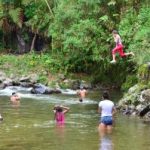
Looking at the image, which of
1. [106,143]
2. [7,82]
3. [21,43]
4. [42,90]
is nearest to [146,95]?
[106,143]

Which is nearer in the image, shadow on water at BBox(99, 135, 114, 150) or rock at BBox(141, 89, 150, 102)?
shadow on water at BBox(99, 135, 114, 150)

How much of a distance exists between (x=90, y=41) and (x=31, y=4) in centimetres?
1331

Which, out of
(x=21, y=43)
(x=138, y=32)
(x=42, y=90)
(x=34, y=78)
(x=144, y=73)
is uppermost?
(x=21, y=43)

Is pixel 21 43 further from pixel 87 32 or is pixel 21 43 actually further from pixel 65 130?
pixel 65 130

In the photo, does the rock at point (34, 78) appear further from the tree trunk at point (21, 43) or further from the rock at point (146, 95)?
the rock at point (146, 95)

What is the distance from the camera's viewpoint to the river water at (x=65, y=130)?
16031 mm

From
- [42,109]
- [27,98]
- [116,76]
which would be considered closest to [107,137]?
[42,109]

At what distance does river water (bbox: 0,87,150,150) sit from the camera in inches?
631

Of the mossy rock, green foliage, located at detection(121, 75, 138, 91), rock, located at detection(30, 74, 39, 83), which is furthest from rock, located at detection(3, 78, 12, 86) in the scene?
the mossy rock

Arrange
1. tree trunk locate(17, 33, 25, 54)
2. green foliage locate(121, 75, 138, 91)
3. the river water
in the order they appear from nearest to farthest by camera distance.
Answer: the river water, green foliage locate(121, 75, 138, 91), tree trunk locate(17, 33, 25, 54)

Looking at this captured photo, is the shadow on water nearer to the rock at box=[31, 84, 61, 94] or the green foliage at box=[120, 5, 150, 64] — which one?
the green foliage at box=[120, 5, 150, 64]

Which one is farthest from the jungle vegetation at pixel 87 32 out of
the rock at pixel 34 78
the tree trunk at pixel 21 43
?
the rock at pixel 34 78

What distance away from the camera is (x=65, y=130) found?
19156mm

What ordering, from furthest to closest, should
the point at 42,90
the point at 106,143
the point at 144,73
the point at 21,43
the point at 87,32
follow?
the point at 21,43, the point at 87,32, the point at 42,90, the point at 144,73, the point at 106,143
